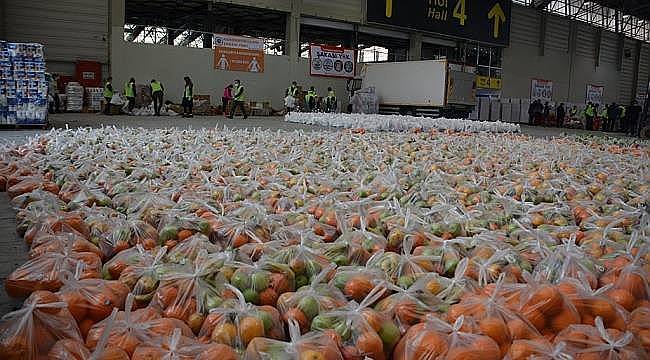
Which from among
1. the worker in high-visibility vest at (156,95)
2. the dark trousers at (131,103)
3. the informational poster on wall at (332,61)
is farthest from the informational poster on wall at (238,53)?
the dark trousers at (131,103)

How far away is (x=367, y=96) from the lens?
24406 mm

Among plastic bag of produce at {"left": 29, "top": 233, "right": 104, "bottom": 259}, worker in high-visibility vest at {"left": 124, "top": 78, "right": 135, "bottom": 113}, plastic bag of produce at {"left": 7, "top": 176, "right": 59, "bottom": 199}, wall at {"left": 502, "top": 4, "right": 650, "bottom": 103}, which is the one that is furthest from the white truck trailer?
plastic bag of produce at {"left": 29, "top": 233, "right": 104, "bottom": 259}

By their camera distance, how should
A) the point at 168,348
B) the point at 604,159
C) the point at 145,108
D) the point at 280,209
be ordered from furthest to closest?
the point at 145,108, the point at 604,159, the point at 280,209, the point at 168,348

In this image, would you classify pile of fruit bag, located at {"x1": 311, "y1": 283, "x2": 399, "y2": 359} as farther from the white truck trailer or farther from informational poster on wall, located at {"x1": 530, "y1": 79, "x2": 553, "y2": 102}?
informational poster on wall, located at {"x1": 530, "y1": 79, "x2": 553, "y2": 102}

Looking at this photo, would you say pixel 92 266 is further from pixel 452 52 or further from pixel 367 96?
pixel 452 52

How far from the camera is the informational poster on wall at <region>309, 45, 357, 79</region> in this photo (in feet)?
81.8

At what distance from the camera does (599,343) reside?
1.44m

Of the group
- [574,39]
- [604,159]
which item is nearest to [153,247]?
[604,159]

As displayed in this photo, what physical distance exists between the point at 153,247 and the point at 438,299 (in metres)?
1.40

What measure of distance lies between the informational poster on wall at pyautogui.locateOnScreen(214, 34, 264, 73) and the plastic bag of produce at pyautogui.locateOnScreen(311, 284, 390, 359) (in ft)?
72.9

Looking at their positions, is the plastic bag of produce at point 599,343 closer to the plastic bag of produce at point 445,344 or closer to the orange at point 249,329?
the plastic bag of produce at point 445,344

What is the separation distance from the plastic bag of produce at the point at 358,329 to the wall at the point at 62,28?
Answer: 20.7 m

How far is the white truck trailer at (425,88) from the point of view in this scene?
71.9 feet

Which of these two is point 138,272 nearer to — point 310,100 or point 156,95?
point 156,95
